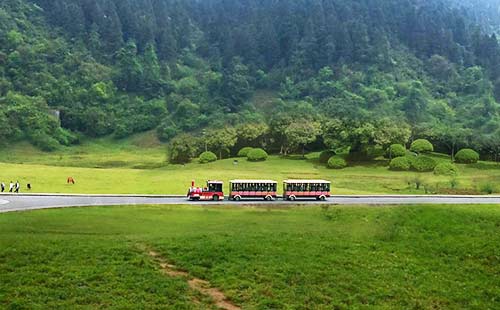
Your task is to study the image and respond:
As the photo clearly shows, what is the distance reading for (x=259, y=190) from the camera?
40250 mm

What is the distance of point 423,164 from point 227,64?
94089mm

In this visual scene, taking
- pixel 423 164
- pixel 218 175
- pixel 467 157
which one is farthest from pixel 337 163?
pixel 467 157

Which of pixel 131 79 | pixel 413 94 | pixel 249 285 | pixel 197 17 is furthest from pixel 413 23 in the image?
pixel 249 285

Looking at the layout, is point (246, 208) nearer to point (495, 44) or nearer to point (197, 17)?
point (495, 44)

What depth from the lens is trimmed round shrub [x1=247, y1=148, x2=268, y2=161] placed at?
69.3 metres

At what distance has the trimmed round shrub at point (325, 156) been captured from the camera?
6888 centimetres

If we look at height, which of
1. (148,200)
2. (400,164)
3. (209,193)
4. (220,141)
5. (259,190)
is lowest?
(148,200)

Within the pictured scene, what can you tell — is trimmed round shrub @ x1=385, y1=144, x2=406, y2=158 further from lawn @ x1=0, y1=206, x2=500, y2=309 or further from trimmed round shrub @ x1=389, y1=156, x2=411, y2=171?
lawn @ x1=0, y1=206, x2=500, y2=309

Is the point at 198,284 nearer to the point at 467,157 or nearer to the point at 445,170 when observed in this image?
the point at 445,170

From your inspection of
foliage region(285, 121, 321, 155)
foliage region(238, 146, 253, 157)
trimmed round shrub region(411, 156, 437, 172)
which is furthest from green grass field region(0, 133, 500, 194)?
foliage region(238, 146, 253, 157)

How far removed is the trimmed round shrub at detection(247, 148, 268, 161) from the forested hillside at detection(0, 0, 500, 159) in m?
20.5

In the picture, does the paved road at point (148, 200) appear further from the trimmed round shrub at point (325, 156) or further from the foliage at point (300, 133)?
the foliage at point (300, 133)

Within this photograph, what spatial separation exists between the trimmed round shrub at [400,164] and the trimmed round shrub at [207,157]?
23.6 meters

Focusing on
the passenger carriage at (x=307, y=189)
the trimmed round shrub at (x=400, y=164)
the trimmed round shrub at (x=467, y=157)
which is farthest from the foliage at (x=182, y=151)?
the trimmed round shrub at (x=467, y=157)
